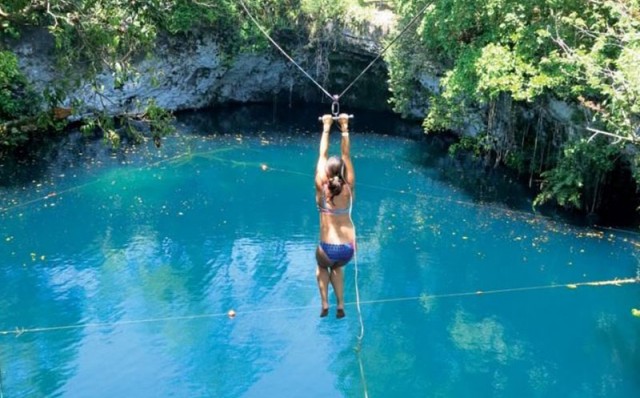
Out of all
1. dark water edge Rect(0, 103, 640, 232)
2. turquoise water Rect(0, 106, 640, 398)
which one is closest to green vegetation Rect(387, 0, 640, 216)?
dark water edge Rect(0, 103, 640, 232)

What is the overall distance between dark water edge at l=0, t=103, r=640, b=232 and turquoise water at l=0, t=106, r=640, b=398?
0.99 ft

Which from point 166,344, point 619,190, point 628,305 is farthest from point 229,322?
point 619,190

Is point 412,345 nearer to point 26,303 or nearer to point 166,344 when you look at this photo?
point 166,344

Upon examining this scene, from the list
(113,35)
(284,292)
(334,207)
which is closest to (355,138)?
(284,292)

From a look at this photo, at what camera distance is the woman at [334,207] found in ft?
20.3

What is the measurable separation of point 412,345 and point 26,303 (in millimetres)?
6300

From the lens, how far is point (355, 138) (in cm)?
2139

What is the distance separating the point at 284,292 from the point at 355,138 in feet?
35.6

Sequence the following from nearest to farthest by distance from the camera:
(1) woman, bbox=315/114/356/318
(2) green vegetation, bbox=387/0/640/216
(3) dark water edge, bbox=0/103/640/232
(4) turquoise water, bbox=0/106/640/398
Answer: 1. (1) woman, bbox=315/114/356/318
2. (4) turquoise water, bbox=0/106/640/398
3. (2) green vegetation, bbox=387/0/640/216
4. (3) dark water edge, bbox=0/103/640/232

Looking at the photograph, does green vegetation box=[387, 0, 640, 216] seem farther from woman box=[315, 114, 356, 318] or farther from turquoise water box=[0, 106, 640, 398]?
woman box=[315, 114, 356, 318]

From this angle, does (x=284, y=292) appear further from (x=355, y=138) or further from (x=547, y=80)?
(x=355, y=138)

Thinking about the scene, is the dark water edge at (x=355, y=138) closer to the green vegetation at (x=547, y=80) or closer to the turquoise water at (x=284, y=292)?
the turquoise water at (x=284, y=292)

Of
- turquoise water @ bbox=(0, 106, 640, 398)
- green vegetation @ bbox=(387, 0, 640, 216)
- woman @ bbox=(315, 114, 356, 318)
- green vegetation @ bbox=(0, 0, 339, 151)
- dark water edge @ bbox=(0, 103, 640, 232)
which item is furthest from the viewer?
dark water edge @ bbox=(0, 103, 640, 232)

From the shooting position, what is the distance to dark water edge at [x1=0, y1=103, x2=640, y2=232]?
49.5ft
